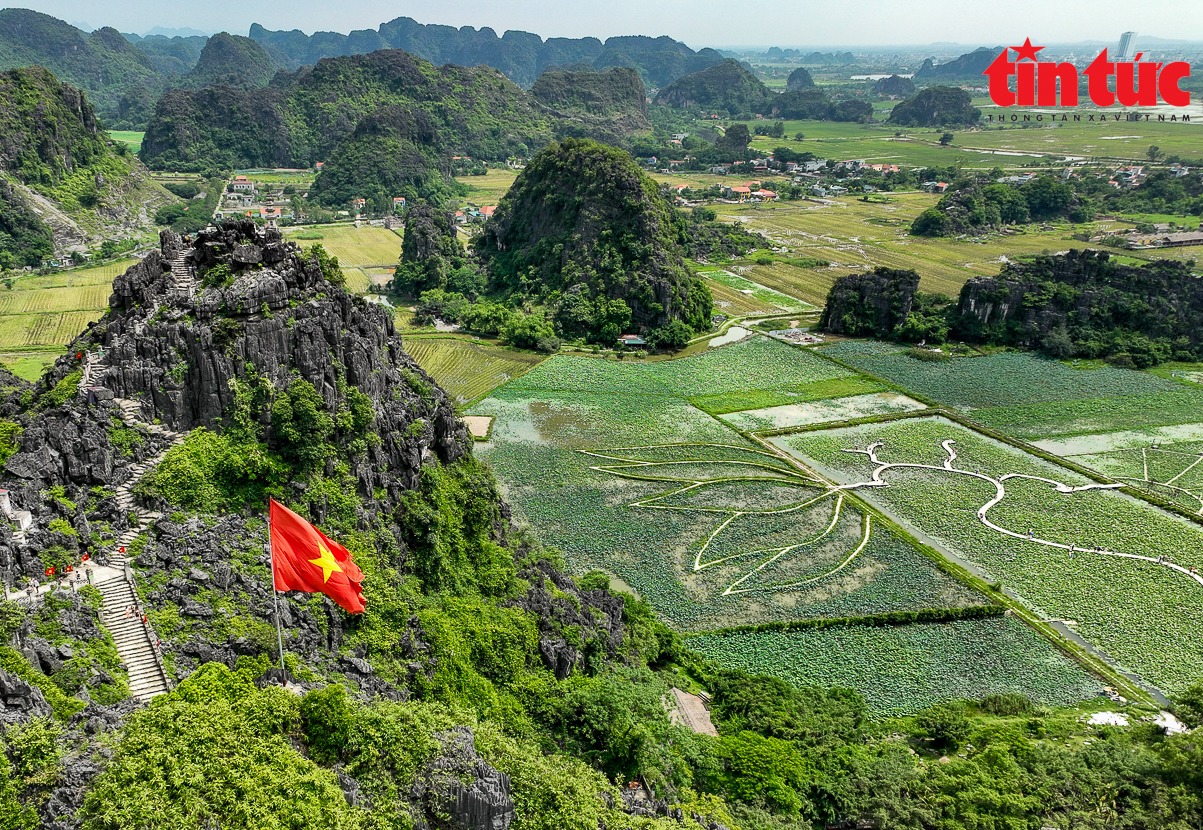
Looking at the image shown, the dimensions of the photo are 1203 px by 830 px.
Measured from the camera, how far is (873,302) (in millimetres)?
96000

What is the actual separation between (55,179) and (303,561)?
137331 millimetres

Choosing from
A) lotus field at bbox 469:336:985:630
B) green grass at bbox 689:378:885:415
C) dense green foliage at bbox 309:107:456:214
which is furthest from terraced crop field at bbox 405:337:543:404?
dense green foliage at bbox 309:107:456:214

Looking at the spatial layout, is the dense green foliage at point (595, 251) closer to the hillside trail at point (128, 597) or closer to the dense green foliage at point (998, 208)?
the dense green foliage at point (998, 208)

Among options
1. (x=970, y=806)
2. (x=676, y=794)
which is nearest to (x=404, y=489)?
(x=676, y=794)

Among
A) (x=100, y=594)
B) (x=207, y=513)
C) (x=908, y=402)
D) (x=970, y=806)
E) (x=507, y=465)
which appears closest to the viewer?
(x=100, y=594)

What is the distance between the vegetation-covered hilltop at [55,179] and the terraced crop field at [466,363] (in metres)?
62.5

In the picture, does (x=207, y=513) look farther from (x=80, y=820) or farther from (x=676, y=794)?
(x=676, y=794)

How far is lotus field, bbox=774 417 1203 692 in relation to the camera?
47250mm

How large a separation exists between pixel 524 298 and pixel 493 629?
70897mm

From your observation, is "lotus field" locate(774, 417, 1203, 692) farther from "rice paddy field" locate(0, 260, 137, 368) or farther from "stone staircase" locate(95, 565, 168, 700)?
"rice paddy field" locate(0, 260, 137, 368)

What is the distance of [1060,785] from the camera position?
1264 inches

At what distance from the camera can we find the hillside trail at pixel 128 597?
2655 centimetres

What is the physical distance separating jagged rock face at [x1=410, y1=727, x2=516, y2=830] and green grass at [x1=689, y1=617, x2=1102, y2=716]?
2281cm

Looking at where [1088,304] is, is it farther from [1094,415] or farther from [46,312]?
[46,312]
